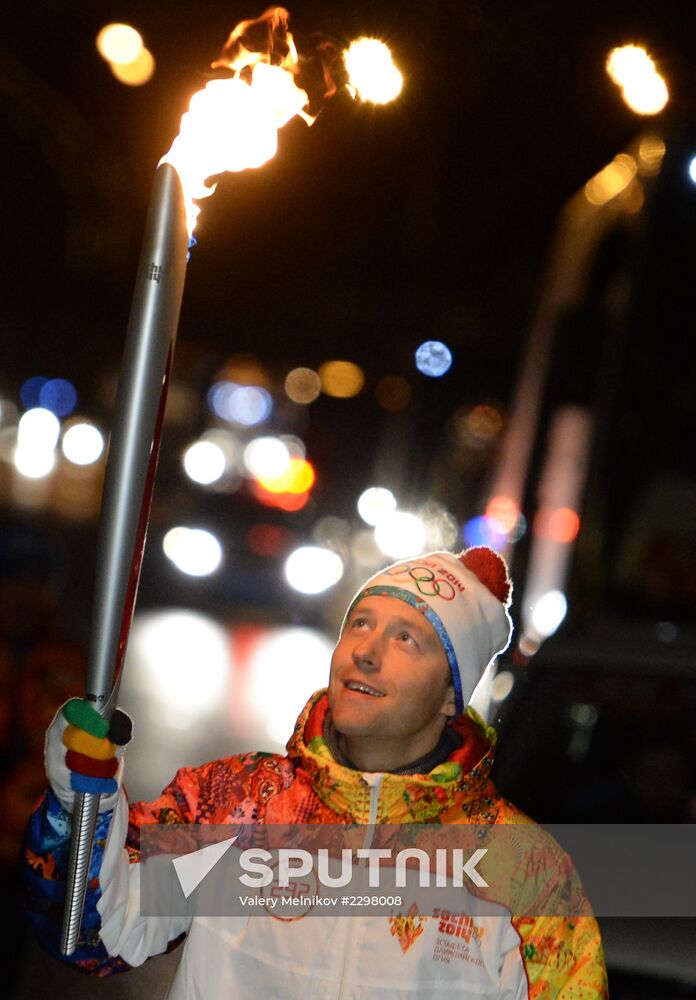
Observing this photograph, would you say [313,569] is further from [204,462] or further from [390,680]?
[390,680]

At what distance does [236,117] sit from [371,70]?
4.50 ft

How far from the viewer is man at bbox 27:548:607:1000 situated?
5.74ft

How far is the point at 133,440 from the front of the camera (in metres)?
1.74

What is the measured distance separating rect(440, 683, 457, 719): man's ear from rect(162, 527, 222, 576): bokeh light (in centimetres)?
1283

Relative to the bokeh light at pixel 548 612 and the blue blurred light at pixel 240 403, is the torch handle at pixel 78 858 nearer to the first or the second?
the bokeh light at pixel 548 612

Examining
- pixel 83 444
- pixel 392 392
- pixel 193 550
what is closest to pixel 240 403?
pixel 83 444

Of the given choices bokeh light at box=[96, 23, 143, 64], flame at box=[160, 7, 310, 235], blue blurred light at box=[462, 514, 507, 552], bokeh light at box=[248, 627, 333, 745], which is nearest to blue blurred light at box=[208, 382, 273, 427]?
blue blurred light at box=[462, 514, 507, 552]

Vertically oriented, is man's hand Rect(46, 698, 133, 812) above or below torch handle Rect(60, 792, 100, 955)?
above

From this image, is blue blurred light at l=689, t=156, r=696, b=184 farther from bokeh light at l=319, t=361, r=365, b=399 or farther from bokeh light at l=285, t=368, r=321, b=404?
bokeh light at l=285, t=368, r=321, b=404

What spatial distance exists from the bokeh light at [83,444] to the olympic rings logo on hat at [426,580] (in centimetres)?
2014

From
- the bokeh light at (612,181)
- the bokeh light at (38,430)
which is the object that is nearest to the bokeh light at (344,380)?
the bokeh light at (38,430)

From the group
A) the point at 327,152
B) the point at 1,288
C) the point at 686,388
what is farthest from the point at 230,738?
the point at 1,288

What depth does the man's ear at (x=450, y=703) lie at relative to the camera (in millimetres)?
2041

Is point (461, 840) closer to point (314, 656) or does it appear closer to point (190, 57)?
point (190, 57)
